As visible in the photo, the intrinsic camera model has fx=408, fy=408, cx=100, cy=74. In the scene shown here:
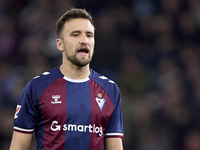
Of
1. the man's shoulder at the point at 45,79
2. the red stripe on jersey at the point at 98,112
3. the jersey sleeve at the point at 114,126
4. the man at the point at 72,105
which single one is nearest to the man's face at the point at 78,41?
the man at the point at 72,105

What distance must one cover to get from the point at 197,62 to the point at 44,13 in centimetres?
344

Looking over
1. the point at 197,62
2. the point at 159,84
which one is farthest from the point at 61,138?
the point at 197,62

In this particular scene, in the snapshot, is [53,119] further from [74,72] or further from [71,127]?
[74,72]

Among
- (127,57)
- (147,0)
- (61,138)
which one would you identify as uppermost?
(147,0)

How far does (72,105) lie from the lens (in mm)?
3666

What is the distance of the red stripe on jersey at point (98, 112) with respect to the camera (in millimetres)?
3656

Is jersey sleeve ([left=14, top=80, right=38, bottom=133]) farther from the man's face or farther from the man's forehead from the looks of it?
the man's forehead

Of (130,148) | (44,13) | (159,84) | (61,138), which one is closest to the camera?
(61,138)

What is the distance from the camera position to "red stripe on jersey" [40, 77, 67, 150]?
357cm

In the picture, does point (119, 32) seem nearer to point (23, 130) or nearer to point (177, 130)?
point (177, 130)

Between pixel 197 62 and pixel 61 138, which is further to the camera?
pixel 197 62

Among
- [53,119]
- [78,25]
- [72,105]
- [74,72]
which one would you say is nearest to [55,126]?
[53,119]

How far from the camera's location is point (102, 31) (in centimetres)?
862

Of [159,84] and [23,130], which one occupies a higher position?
[159,84]
